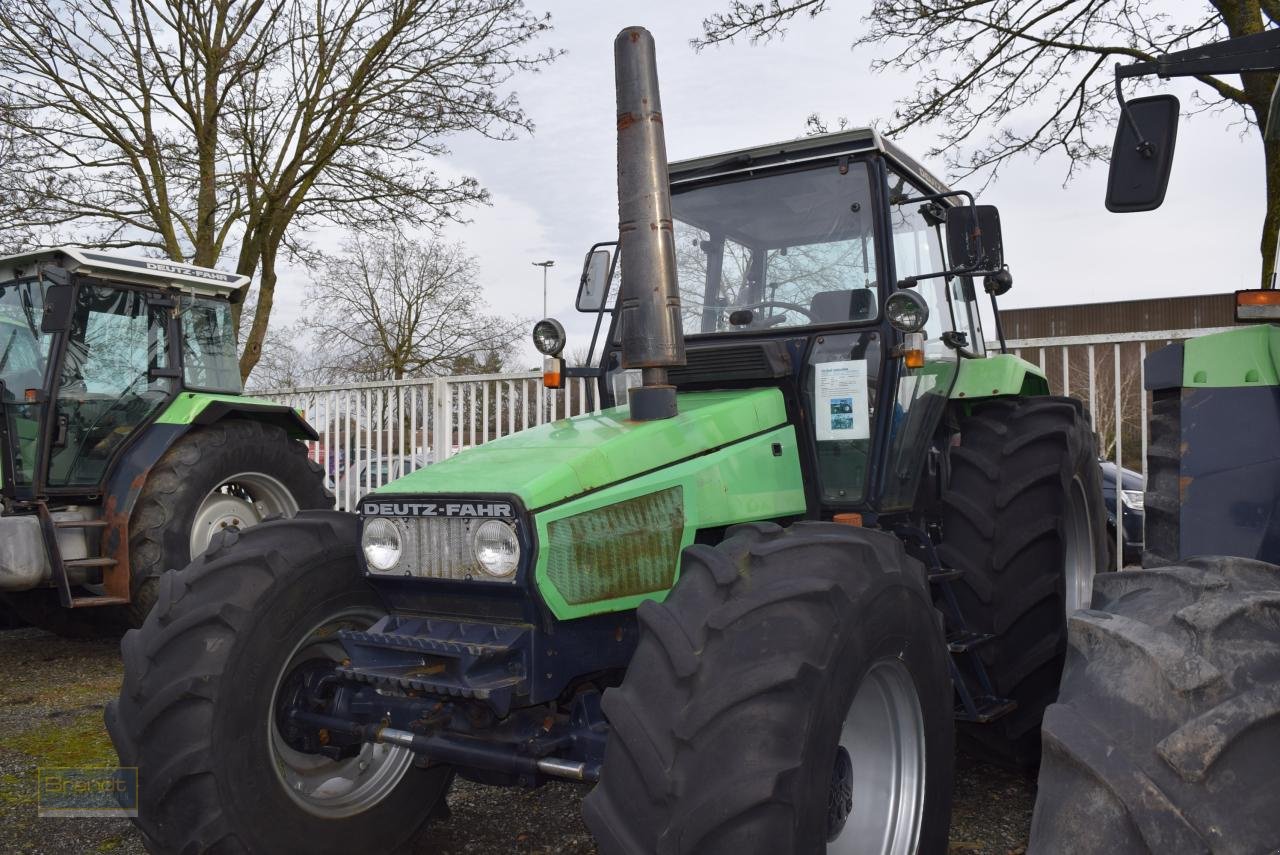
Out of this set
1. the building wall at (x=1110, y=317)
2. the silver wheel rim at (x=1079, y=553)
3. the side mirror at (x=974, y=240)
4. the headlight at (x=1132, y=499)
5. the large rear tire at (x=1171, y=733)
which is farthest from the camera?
the building wall at (x=1110, y=317)

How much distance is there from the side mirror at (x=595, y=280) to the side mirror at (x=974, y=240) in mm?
1345

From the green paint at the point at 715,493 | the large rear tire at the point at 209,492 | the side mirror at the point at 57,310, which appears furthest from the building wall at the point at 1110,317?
the green paint at the point at 715,493

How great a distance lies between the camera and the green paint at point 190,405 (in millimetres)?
7133

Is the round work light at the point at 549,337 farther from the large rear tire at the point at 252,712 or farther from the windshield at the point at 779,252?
the large rear tire at the point at 252,712

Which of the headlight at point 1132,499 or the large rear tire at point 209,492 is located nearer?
the large rear tire at point 209,492

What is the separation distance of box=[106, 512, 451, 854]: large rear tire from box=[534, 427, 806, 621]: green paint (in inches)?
32.8

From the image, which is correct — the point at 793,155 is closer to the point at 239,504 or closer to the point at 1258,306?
the point at 1258,306

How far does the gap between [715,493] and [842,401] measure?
68cm

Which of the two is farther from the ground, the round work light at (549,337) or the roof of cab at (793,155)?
the roof of cab at (793,155)

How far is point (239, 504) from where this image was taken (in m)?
7.47

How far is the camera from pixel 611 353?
421cm

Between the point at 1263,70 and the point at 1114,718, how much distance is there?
2002 mm

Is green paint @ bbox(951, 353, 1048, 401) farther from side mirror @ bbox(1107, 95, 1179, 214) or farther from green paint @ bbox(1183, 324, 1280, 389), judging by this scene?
side mirror @ bbox(1107, 95, 1179, 214)

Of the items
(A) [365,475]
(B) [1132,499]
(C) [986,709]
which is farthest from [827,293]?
(A) [365,475]
